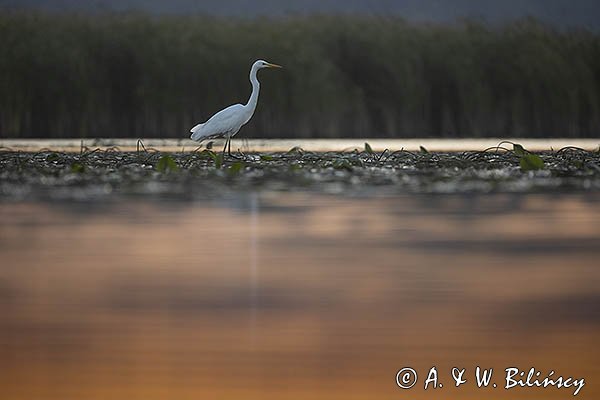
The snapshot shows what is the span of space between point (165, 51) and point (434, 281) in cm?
1121

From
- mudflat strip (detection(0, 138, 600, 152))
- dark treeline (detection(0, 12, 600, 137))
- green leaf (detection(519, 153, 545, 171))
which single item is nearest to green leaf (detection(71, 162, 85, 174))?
green leaf (detection(519, 153, 545, 171))

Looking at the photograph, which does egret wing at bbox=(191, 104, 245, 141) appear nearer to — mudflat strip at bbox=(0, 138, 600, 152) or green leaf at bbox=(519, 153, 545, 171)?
mudflat strip at bbox=(0, 138, 600, 152)

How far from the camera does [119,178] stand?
830 cm

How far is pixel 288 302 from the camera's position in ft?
12.2

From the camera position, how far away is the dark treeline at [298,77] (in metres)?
14.6

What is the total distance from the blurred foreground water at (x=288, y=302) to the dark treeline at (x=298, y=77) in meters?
8.58

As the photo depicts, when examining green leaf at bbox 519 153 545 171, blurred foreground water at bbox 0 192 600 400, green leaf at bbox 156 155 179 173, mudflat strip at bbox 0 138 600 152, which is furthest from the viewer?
mudflat strip at bbox 0 138 600 152

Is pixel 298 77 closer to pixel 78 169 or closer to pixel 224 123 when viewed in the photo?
pixel 224 123

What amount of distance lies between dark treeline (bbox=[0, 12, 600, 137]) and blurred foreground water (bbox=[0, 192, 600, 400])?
28.2ft

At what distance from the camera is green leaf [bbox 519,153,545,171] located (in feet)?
29.1

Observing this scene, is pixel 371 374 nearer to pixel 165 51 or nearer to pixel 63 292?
pixel 63 292

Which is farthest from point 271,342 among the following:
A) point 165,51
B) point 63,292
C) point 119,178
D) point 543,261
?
point 165,51

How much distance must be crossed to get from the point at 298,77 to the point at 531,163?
254 inches

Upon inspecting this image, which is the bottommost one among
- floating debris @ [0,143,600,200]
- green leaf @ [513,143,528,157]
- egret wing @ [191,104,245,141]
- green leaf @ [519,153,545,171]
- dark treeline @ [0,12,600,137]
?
floating debris @ [0,143,600,200]
